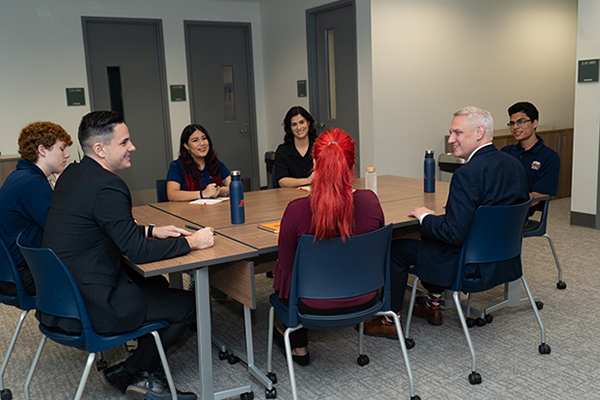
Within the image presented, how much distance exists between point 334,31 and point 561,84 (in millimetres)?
3427

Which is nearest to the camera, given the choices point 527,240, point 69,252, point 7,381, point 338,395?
point 69,252

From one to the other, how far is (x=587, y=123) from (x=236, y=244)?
4267mm

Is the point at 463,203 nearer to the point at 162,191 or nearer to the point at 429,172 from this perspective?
the point at 429,172

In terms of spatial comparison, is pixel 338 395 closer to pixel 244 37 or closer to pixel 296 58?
pixel 296 58

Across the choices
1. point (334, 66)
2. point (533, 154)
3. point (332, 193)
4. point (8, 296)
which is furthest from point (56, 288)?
point (334, 66)

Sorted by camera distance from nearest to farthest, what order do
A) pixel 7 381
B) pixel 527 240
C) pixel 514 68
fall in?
pixel 7 381 → pixel 527 240 → pixel 514 68

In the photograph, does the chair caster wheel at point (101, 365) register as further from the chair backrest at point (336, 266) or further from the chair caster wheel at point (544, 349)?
the chair caster wheel at point (544, 349)

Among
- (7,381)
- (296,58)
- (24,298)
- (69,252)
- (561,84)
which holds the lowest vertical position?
(7,381)

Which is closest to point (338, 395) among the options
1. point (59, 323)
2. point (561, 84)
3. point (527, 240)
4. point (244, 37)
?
point (59, 323)

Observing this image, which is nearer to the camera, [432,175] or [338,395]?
[338,395]

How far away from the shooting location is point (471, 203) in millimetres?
2428

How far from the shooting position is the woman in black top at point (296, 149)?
4.12 metres

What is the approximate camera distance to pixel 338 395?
2.39m

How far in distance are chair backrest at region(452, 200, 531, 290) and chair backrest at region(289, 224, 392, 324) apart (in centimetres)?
52
